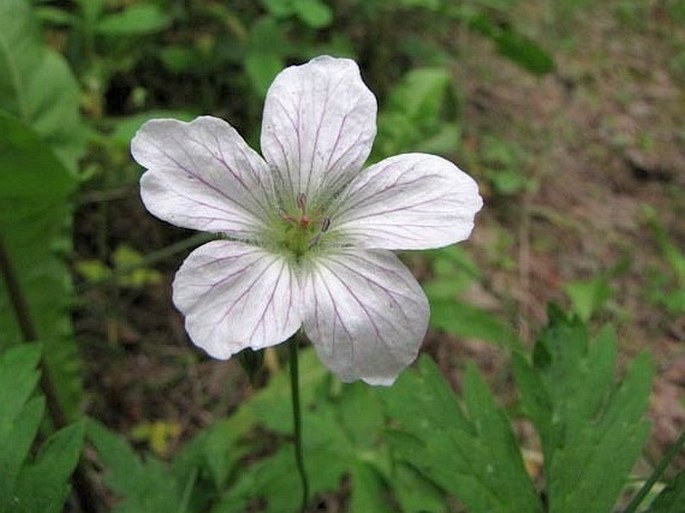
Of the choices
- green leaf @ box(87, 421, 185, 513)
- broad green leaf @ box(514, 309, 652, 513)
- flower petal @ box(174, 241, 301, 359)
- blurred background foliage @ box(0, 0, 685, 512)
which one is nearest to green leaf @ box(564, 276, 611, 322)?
blurred background foliage @ box(0, 0, 685, 512)

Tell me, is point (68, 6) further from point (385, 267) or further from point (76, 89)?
point (385, 267)

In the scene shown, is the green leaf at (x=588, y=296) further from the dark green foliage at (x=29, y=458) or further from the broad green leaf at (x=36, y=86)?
the dark green foliage at (x=29, y=458)

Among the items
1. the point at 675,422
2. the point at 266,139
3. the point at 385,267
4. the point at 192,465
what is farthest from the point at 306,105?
the point at 675,422

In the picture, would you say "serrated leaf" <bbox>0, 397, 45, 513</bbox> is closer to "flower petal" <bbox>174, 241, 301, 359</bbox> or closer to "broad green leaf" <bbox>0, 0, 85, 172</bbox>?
"flower petal" <bbox>174, 241, 301, 359</bbox>

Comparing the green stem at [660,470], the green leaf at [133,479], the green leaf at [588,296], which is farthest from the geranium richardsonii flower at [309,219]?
the green leaf at [588,296]

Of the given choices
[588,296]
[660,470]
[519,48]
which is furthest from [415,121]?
[660,470]

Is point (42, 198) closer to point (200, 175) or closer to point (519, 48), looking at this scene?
point (200, 175)
